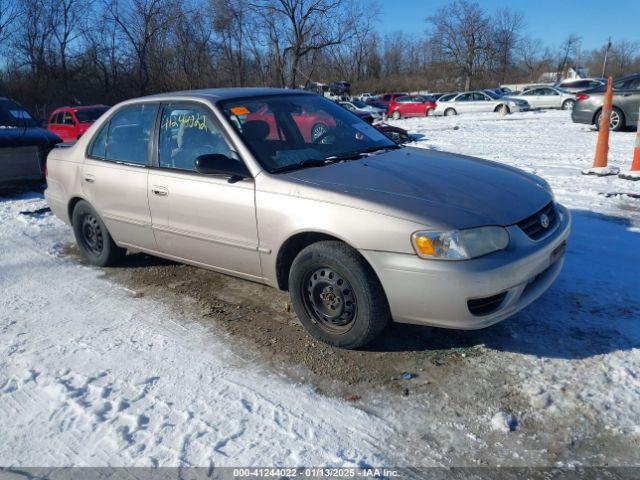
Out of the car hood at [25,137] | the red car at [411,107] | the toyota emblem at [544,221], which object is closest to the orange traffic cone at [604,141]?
the toyota emblem at [544,221]

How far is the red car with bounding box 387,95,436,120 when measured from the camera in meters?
29.6

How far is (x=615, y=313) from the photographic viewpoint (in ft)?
11.6

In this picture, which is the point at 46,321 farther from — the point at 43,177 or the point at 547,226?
the point at 43,177

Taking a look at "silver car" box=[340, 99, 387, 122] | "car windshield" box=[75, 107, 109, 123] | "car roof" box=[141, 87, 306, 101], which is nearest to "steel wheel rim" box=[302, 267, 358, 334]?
"car roof" box=[141, 87, 306, 101]

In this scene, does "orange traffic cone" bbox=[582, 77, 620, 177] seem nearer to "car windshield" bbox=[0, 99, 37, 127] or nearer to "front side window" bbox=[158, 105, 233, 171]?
"front side window" bbox=[158, 105, 233, 171]

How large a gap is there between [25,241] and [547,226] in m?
5.49

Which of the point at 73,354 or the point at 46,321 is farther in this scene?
the point at 46,321

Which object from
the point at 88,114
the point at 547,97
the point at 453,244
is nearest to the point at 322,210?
the point at 453,244

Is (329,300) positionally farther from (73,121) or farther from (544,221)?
(73,121)

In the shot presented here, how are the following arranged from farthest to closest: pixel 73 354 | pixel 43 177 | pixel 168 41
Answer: pixel 168 41
pixel 43 177
pixel 73 354

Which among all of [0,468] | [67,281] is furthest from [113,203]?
[0,468]

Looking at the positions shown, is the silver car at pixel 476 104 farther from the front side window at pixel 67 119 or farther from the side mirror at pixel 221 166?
the side mirror at pixel 221 166

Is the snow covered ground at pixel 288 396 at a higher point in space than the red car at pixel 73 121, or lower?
lower

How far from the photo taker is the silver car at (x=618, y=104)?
13.2 m
